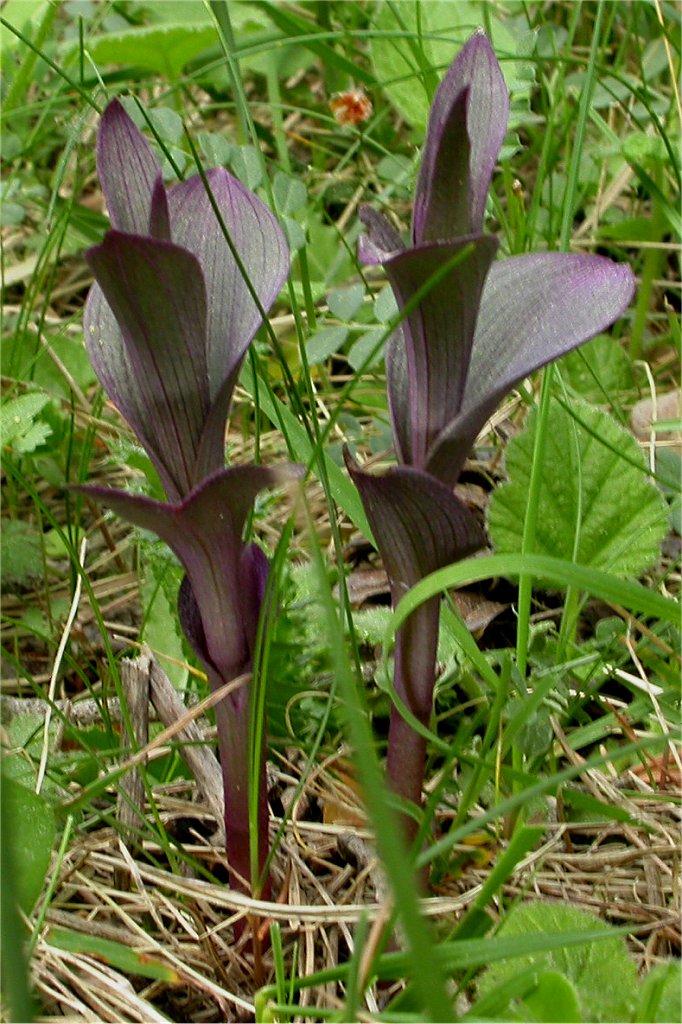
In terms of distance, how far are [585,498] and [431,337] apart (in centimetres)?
64

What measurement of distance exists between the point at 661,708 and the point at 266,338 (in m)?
0.99

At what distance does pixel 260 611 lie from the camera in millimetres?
1040

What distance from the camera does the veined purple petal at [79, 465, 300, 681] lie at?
2.88ft

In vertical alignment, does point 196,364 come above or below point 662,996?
above

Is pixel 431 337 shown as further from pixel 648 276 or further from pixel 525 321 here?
pixel 648 276

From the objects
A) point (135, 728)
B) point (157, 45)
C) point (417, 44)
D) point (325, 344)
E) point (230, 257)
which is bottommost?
point (135, 728)

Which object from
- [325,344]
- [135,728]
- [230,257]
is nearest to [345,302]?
[325,344]

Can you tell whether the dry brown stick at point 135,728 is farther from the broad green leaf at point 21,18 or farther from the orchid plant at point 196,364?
the broad green leaf at point 21,18

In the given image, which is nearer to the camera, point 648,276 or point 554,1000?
point 554,1000

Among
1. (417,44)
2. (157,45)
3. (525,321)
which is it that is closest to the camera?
(525,321)

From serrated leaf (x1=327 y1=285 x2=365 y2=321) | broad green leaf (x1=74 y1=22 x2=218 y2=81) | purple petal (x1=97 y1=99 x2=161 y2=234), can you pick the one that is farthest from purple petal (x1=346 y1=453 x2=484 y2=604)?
broad green leaf (x1=74 y1=22 x2=218 y2=81)

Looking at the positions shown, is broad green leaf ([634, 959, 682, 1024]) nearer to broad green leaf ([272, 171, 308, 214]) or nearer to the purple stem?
the purple stem

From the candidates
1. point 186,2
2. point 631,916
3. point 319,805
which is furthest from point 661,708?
point 186,2

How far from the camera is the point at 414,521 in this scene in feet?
3.05
